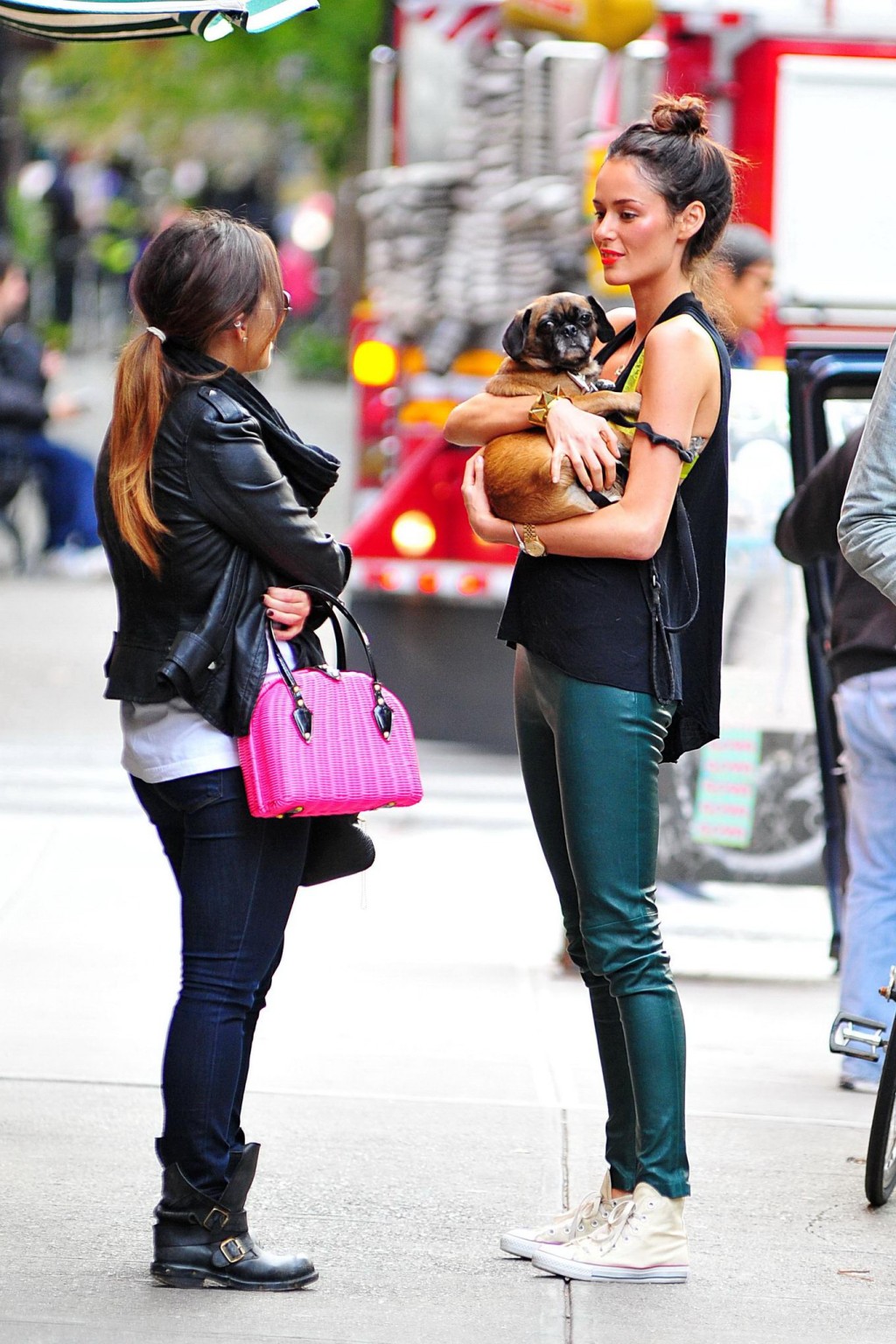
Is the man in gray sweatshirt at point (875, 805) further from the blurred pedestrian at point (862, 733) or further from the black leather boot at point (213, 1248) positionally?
the black leather boot at point (213, 1248)

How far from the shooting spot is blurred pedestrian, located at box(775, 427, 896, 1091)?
5.02m

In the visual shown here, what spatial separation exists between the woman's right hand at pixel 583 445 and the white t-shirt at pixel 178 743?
591 millimetres

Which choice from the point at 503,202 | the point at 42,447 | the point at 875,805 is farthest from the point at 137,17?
the point at 42,447

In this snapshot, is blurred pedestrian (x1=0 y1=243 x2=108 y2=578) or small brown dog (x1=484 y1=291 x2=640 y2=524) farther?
blurred pedestrian (x1=0 y1=243 x2=108 y2=578)

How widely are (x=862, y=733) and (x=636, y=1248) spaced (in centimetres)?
183

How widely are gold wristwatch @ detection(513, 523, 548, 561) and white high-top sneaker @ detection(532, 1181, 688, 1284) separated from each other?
109 cm

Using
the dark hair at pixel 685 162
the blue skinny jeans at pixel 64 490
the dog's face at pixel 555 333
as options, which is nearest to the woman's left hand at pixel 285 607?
the dog's face at pixel 555 333

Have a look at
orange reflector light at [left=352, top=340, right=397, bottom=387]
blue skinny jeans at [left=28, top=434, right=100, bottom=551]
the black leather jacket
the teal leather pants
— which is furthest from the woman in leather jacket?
blue skinny jeans at [left=28, top=434, right=100, bottom=551]

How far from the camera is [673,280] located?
11.7 ft

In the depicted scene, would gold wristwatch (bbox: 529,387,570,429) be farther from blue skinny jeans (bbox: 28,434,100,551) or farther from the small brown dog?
blue skinny jeans (bbox: 28,434,100,551)

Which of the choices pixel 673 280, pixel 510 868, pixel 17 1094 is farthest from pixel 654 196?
pixel 510 868

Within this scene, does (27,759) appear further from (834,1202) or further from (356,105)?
(356,105)

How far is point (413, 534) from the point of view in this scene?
365 inches

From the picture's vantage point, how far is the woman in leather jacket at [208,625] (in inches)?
135
